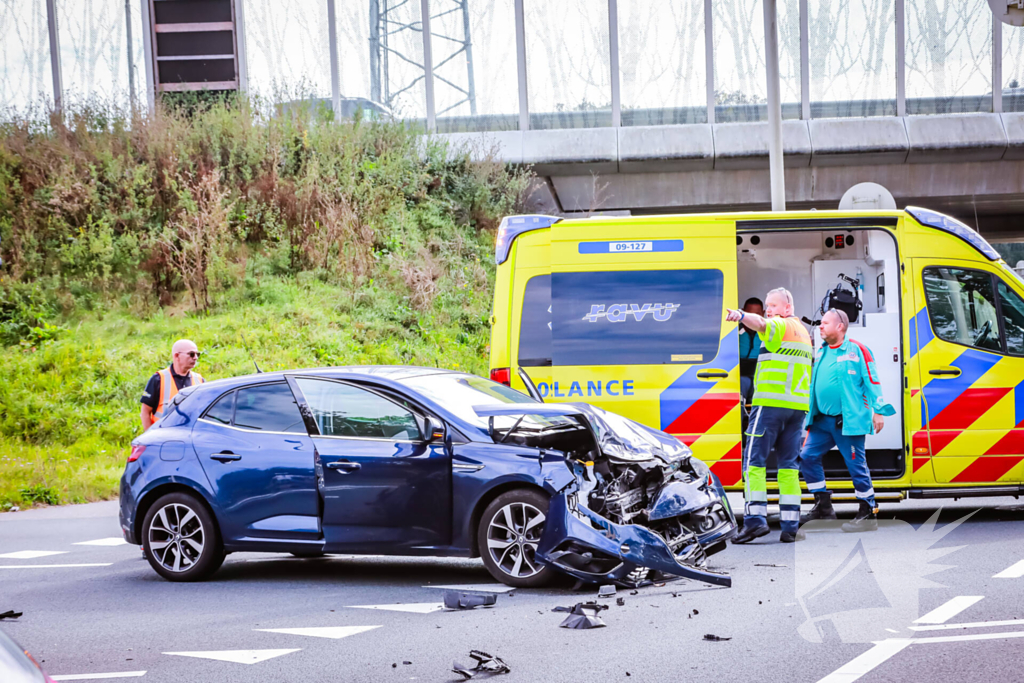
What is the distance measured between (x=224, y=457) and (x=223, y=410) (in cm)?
40

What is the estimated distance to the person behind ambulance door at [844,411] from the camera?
8258 millimetres

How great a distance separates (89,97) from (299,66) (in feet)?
15.0

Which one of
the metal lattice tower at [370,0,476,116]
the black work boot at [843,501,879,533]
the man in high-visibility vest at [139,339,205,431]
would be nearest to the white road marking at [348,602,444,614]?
the man in high-visibility vest at [139,339,205,431]

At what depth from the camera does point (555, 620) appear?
18.3 feet

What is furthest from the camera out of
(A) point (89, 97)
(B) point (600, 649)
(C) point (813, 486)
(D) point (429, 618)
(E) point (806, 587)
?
(A) point (89, 97)

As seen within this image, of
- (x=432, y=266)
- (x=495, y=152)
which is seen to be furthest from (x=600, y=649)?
(x=495, y=152)

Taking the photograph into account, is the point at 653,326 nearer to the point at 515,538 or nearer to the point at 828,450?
the point at 828,450

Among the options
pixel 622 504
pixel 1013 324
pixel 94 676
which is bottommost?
pixel 94 676

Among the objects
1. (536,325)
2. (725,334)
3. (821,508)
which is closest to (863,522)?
(821,508)

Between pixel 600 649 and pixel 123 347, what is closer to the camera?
pixel 600 649

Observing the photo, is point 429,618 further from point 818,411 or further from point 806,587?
point 818,411

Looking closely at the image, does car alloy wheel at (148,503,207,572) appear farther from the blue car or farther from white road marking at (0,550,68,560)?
white road marking at (0,550,68,560)

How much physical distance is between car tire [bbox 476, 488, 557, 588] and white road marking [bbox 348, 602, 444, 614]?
480 mm

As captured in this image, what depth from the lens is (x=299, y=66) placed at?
23.6 meters
